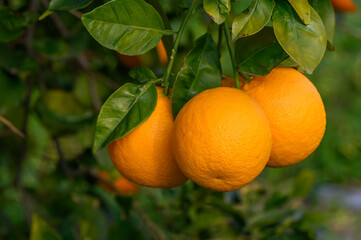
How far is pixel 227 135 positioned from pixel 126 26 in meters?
0.21

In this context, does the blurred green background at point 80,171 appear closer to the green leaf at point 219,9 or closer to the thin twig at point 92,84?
the thin twig at point 92,84

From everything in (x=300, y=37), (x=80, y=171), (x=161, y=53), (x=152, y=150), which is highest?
(x=300, y=37)

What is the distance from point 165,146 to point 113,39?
164 mm

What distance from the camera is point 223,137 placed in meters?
0.54

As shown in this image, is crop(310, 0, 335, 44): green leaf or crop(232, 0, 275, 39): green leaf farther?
crop(310, 0, 335, 44): green leaf

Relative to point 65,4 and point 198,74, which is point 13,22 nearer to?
point 65,4

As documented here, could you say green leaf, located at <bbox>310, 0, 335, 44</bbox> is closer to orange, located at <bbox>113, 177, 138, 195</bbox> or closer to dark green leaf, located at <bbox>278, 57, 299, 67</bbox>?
dark green leaf, located at <bbox>278, 57, 299, 67</bbox>

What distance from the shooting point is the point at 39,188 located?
1.50 m

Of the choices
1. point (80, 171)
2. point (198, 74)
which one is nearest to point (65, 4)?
point (198, 74)

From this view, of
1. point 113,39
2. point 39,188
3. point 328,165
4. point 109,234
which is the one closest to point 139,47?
point 113,39

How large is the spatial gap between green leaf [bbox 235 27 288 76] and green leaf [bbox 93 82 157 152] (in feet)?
0.45

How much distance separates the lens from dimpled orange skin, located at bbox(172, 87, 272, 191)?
0.54 meters

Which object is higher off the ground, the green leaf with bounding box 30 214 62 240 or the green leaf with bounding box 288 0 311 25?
the green leaf with bounding box 288 0 311 25

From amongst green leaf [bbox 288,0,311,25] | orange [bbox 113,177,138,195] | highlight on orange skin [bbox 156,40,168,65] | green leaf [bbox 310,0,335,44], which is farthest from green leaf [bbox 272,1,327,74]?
orange [bbox 113,177,138,195]
